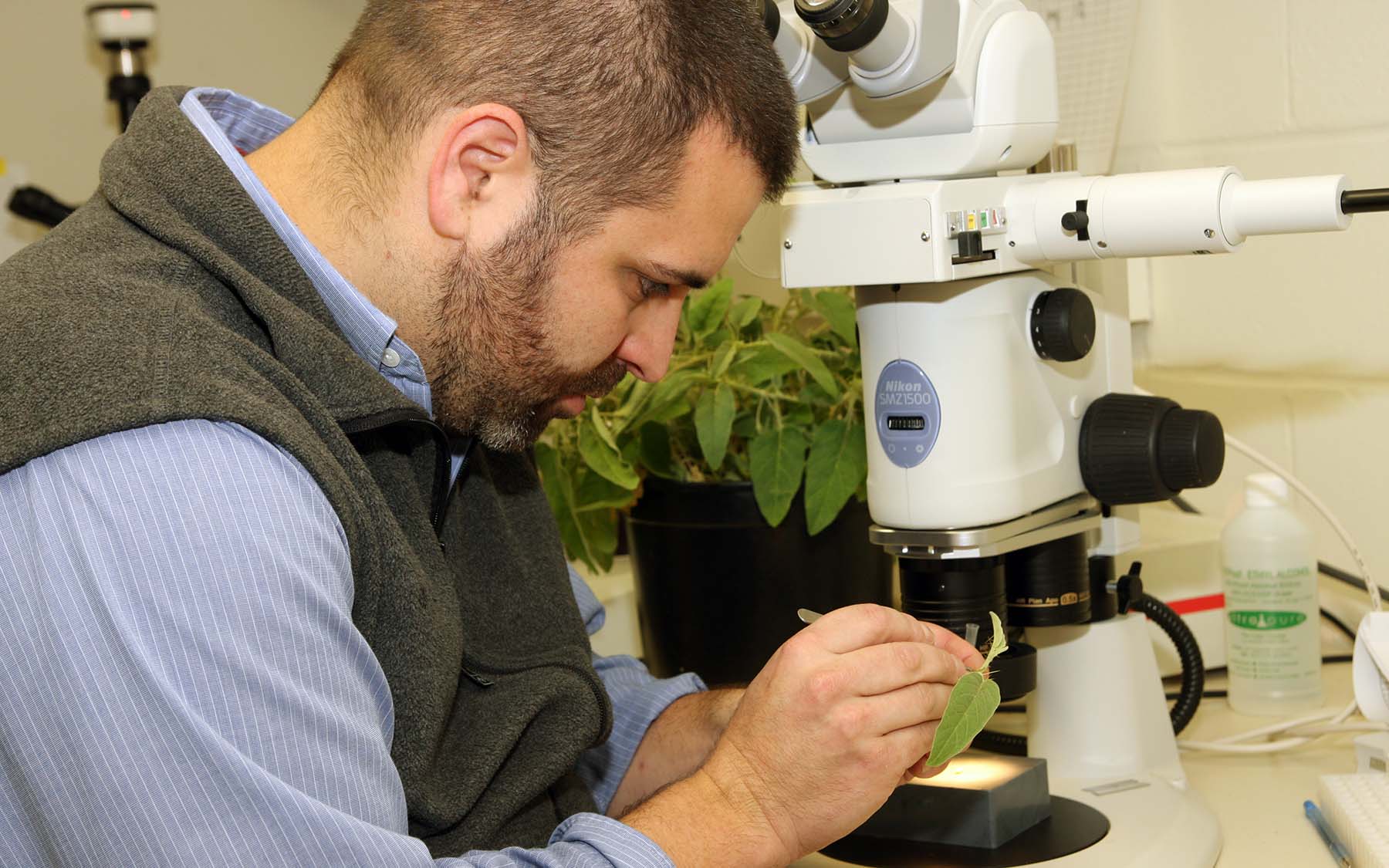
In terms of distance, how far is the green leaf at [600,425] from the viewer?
4.16 feet

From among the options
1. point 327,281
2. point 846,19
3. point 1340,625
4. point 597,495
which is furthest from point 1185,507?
point 327,281

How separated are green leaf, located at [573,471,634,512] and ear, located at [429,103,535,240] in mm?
481

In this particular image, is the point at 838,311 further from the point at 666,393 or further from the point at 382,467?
the point at 382,467

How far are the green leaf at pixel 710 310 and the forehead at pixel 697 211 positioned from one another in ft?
1.39

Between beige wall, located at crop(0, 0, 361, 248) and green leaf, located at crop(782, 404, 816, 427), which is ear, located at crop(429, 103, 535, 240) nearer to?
green leaf, located at crop(782, 404, 816, 427)

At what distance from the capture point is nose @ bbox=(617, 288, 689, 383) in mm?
948

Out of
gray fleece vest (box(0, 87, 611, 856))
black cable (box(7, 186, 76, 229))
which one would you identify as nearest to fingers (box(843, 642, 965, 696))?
gray fleece vest (box(0, 87, 611, 856))

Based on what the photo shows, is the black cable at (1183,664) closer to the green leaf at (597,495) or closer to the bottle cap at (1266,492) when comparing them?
the bottle cap at (1266,492)

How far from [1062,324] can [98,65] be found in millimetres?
1705

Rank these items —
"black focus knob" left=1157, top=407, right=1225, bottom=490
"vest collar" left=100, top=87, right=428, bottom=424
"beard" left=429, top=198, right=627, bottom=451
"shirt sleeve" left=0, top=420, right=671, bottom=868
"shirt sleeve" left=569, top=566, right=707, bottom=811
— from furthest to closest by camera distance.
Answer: "shirt sleeve" left=569, top=566, right=707, bottom=811 → "black focus knob" left=1157, top=407, right=1225, bottom=490 → "beard" left=429, top=198, right=627, bottom=451 → "vest collar" left=100, top=87, right=428, bottom=424 → "shirt sleeve" left=0, top=420, right=671, bottom=868

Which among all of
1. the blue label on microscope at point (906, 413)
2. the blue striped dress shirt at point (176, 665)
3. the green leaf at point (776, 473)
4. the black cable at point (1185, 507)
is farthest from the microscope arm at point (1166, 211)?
the black cable at point (1185, 507)

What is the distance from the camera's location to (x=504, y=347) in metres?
0.91

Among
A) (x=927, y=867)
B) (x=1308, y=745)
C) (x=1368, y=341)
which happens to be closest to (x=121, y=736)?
(x=927, y=867)

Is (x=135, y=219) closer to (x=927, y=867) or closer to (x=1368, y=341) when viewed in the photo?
(x=927, y=867)
